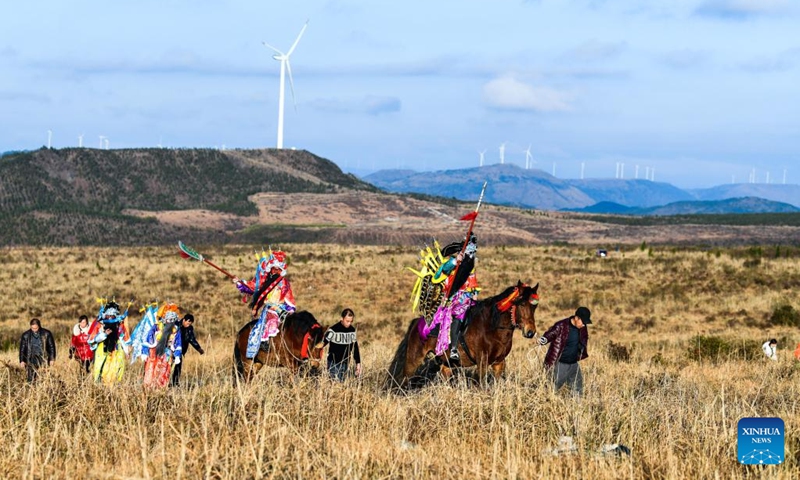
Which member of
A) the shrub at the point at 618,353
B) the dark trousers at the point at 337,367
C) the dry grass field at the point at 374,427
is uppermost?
the dry grass field at the point at 374,427

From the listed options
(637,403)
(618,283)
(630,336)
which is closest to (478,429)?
(637,403)

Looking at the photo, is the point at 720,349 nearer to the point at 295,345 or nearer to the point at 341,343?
the point at 341,343

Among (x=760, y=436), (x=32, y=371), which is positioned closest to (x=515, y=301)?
(x=760, y=436)

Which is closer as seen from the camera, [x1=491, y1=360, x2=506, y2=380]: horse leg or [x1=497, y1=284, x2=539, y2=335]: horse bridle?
[x1=497, y1=284, x2=539, y2=335]: horse bridle

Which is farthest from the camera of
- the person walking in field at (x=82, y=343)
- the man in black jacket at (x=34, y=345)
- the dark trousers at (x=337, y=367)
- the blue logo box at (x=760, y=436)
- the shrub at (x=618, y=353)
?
the shrub at (x=618, y=353)

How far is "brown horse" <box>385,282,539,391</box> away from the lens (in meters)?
11.9

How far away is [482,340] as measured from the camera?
12477mm

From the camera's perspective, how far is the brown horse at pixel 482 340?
39.0 ft

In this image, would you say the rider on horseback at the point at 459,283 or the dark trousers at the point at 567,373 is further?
the rider on horseback at the point at 459,283

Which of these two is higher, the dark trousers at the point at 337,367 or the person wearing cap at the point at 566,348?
the person wearing cap at the point at 566,348

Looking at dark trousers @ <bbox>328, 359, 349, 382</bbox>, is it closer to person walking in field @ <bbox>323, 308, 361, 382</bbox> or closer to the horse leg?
person walking in field @ <bbox>323, 308, 361, 382</bbox>

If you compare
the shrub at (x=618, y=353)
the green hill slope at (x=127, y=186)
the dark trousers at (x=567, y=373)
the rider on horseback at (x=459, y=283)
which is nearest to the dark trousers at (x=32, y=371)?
the rider on horseback at (x=459, y=283)

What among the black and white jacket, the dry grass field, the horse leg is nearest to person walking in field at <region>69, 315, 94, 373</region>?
the dry grass field

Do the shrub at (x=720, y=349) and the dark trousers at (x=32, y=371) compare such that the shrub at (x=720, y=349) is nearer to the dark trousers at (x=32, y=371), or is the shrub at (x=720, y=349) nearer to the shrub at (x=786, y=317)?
the shrub at (x=786, y=317)
